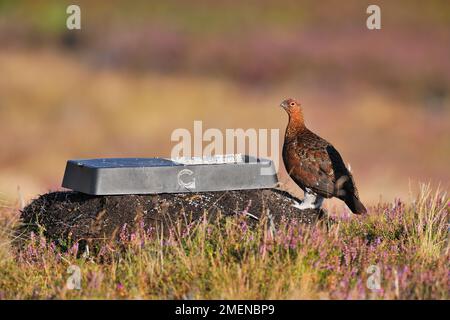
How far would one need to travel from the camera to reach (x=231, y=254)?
21.4 ft

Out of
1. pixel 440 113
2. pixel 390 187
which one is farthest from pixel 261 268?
pixel 440 113

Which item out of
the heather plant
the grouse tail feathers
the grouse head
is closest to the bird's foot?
the grouse tail feathers

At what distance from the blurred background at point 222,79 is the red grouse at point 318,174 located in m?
4.37

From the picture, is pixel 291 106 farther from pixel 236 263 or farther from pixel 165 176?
pixel 236 263

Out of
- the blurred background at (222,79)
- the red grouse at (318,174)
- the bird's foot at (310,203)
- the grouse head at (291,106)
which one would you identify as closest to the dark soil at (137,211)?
the bird's foot at (310,203)

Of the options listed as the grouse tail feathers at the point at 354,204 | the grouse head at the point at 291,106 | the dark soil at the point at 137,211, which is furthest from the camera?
the grouse head at the point at 291,106

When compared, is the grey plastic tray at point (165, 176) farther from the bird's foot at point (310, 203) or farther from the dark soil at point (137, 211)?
the bird's foot at point (310, 203)

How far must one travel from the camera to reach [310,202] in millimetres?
7863

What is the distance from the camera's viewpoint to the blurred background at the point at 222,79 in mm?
17562

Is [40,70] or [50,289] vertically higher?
[40,70]

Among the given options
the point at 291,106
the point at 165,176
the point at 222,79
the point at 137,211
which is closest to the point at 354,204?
the point at 291,106

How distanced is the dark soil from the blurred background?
4.85 m

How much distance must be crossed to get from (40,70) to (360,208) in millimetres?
14048
